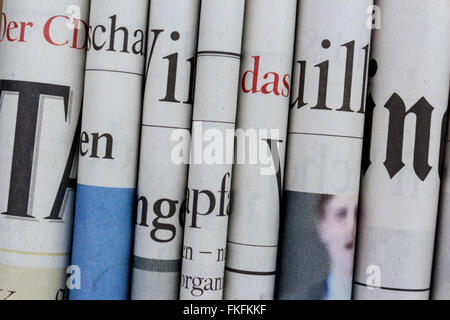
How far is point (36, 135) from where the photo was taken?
1.34ft

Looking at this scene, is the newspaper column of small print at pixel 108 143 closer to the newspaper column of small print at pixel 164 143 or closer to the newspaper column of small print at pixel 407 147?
the newspaper column of small print at pixel 164 143

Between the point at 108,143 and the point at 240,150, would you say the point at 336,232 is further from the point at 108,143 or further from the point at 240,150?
the point at 108,143

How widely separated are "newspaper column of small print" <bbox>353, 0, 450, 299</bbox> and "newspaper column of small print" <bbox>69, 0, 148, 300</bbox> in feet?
0.70

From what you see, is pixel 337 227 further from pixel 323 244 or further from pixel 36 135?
pixel 36 135

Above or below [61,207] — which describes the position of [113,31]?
above

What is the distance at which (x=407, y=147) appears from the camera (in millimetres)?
400

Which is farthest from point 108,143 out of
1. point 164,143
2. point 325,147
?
point 325,147

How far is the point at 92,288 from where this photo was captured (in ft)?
1.34

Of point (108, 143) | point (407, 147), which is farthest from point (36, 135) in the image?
point (407, 147)

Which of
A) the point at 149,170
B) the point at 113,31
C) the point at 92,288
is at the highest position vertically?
the point at 113,31

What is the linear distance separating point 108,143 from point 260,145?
130 mm
